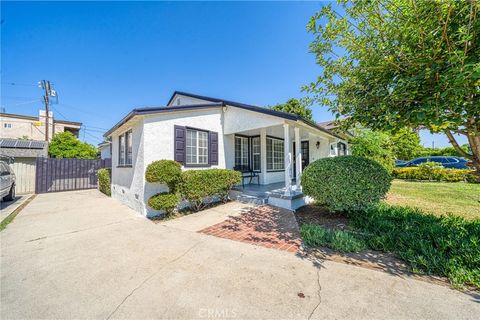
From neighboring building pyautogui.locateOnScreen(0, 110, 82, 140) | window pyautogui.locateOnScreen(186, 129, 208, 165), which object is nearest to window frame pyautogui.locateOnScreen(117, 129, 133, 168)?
window pyautogui.locateOnScreen(186, 129, 208, 165)

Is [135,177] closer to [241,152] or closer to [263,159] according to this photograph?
[241,152]

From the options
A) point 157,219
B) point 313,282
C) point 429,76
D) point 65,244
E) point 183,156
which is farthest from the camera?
point 183,156

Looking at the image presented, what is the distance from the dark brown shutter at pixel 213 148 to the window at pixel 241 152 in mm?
1549

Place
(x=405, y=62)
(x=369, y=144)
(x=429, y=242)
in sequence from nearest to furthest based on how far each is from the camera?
1. (x=405, y=62)
2. (x=429, y=242)
3. (x=369, y=144)

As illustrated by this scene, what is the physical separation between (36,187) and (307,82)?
16.2 m

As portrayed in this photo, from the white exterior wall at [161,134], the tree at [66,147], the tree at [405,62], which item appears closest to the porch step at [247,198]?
the white exterior wall at [161,134]

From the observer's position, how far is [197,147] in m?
8.03

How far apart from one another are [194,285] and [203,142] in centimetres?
611

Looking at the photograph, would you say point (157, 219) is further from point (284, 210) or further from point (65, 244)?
point (284, 210)

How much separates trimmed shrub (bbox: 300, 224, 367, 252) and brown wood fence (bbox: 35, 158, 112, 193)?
51.2ft

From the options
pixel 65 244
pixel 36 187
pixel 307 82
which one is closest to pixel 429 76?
pixel 307 82

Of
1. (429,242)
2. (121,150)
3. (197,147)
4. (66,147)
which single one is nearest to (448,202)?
(429,242)

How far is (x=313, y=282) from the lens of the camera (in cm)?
283

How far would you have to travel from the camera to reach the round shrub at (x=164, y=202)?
591cm
